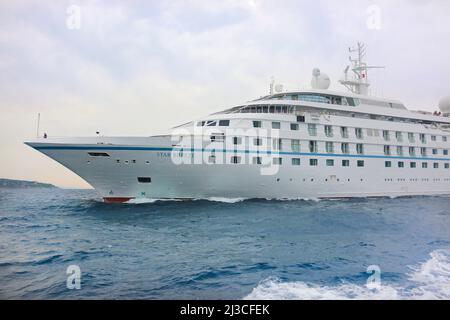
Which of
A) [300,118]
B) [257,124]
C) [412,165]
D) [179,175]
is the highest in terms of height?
[300,118]

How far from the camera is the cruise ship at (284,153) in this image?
19047 millimetres

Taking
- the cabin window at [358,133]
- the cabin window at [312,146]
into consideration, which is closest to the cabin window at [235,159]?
the cabin window at [312,146]

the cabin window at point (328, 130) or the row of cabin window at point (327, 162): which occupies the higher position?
the cabin window at point (328, 130)

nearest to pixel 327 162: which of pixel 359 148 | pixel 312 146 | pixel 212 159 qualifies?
pixel 312 146

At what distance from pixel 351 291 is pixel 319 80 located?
24865 mm

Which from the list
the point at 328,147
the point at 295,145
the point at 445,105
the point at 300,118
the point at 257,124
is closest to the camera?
the point at 257,124

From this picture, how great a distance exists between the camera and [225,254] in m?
9.30

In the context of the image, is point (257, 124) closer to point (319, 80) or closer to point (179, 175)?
point (179, 175)

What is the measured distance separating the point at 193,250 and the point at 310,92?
64.7 ft

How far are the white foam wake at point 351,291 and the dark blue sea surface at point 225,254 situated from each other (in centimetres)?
2

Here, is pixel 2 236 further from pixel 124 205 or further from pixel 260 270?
pixel 260 270

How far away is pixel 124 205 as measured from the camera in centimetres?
1916

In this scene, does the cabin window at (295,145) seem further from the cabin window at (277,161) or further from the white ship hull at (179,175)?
the cabin window at (277,161)

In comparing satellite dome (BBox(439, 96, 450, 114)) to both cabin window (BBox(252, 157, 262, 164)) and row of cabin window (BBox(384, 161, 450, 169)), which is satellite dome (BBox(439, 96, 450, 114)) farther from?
cabin window (BBox(252, 157, 262, 164))
